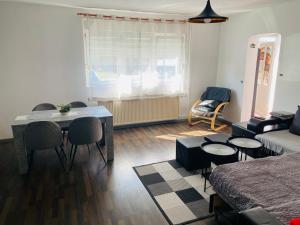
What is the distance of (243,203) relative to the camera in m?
1.74

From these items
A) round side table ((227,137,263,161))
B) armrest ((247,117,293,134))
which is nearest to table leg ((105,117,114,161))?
round side table ((227,137,263,161))

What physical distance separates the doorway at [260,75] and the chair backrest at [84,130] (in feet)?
9.85

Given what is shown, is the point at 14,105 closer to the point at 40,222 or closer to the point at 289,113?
the point at 40,222

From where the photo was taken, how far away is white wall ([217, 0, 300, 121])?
12.1ft

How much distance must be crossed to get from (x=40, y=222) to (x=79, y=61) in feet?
9.87

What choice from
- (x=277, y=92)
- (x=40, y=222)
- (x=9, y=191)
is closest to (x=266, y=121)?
(x=277, y=92)

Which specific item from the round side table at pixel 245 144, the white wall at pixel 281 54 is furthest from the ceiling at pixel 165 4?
the round side table at pixel 245 144

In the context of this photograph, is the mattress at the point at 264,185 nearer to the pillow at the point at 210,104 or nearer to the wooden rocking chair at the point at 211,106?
the wooden rocking chair at the point at 211,106

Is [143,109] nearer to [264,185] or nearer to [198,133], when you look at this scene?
[198,133]

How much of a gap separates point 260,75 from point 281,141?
299 centimetres

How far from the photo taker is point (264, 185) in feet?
6.03

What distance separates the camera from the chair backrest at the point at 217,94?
501cm

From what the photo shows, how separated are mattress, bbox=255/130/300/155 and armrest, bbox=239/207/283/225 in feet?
5.24

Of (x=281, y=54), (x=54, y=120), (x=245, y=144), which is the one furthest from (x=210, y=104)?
(x=54, y=120)
